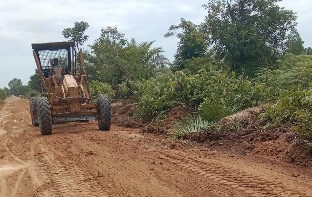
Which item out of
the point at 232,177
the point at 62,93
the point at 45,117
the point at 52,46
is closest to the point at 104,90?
the point at 52,46

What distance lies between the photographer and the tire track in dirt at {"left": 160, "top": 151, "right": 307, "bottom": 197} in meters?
5.96

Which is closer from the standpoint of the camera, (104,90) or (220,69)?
(220,69)

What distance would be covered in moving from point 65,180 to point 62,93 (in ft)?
23.2

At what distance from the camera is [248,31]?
2388 cm

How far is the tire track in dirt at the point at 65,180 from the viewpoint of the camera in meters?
6.26

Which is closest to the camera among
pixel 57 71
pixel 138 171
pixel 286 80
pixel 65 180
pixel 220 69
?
pixel 65 180

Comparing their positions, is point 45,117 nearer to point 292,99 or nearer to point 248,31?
point 292,99

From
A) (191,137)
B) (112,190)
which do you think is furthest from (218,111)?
(112,190)

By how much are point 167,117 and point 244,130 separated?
404cm

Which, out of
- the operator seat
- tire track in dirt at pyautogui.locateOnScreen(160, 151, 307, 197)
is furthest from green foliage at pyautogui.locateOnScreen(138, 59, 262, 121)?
tire track in dirt at pyautogui.locateOnScreen(160, 151, 307, 197)

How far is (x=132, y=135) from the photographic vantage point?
12352 mm

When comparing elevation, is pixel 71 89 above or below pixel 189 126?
above

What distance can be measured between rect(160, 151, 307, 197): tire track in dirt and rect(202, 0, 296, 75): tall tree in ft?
52.8

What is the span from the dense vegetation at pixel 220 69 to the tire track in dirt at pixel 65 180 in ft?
12.7
